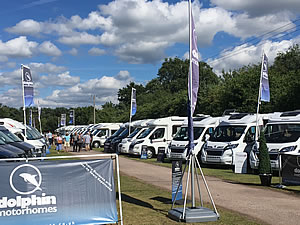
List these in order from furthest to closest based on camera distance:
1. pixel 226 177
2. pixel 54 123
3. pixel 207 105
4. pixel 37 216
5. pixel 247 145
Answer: pixel 54 123
pixel 207 105
pixel 247 145
pixel 226 177
pixel 37 216

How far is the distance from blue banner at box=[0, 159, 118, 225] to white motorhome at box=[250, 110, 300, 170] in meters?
9.95

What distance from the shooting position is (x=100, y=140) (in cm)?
3894

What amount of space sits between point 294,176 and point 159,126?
14.1 meters

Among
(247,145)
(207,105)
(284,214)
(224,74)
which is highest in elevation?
(224,74)

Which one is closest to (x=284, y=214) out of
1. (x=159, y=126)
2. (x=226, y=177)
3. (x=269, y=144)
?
(x=226, y=177)

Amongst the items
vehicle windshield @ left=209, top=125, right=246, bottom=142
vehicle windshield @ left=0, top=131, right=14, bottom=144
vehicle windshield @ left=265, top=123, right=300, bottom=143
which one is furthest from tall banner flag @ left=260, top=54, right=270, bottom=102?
vehicle windshield @ left=0, top=131, right=14, bottom=144

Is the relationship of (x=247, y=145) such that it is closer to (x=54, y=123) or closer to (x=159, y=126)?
(x=159, y=126)

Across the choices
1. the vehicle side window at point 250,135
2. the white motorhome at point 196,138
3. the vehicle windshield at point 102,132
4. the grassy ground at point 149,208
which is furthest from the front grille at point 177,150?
the vehicle windshield at point 102,132

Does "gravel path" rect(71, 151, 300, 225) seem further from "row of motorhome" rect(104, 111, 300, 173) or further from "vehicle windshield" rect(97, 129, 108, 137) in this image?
"vehicle windshield" rect(97, 129, 108, 137)

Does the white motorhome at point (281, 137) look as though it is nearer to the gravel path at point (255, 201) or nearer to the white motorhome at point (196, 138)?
the gravel path at point (255, 201)

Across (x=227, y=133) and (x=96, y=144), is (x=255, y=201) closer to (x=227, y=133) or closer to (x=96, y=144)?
(x=227, y=133)

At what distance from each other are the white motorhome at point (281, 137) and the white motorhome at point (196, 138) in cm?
403

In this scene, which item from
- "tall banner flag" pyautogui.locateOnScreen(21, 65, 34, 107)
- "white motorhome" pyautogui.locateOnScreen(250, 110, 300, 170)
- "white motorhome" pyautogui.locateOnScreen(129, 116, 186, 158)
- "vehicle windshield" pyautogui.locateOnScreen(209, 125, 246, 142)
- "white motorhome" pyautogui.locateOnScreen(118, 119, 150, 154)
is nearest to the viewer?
"white motorhome" pyautogui.locateOnScreen(250, 110, 300, 170)

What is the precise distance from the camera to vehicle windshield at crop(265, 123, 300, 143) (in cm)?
1572
